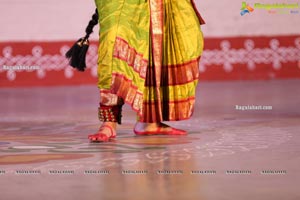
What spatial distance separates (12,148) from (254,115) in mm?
1637

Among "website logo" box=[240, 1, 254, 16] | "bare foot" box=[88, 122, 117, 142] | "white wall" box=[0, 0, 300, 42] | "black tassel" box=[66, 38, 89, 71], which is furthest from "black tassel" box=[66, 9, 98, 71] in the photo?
"website logo" box=[240, 1, 254, 16]

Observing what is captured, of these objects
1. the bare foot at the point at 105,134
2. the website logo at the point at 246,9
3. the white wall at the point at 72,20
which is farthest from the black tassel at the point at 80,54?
the website logo at the point at 246,9

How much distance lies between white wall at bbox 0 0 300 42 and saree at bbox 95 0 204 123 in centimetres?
303

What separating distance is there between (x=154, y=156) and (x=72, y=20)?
3.91m

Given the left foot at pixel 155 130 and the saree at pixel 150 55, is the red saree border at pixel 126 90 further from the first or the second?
the left foot at pixel 155 130

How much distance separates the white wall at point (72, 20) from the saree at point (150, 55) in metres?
3.03

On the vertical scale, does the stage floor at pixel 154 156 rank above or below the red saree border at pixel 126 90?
below

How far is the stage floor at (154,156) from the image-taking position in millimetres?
2080

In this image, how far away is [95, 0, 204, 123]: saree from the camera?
3.19m

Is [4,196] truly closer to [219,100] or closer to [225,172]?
[225,172]

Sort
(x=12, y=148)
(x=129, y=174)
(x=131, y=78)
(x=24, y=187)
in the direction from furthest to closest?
(x=131, y=78) → (x=12, y=148) → (x=129, y=174) → (x=24, y=187)

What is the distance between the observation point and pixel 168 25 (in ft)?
11.4

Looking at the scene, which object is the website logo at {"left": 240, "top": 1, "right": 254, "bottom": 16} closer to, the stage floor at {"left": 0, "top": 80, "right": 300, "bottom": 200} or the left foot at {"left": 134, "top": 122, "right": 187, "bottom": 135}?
the stage floor at {"left": 0, "top": 80, "right": 300, "bottom": 200}

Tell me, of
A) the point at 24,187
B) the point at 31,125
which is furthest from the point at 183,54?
the point at 24,187
